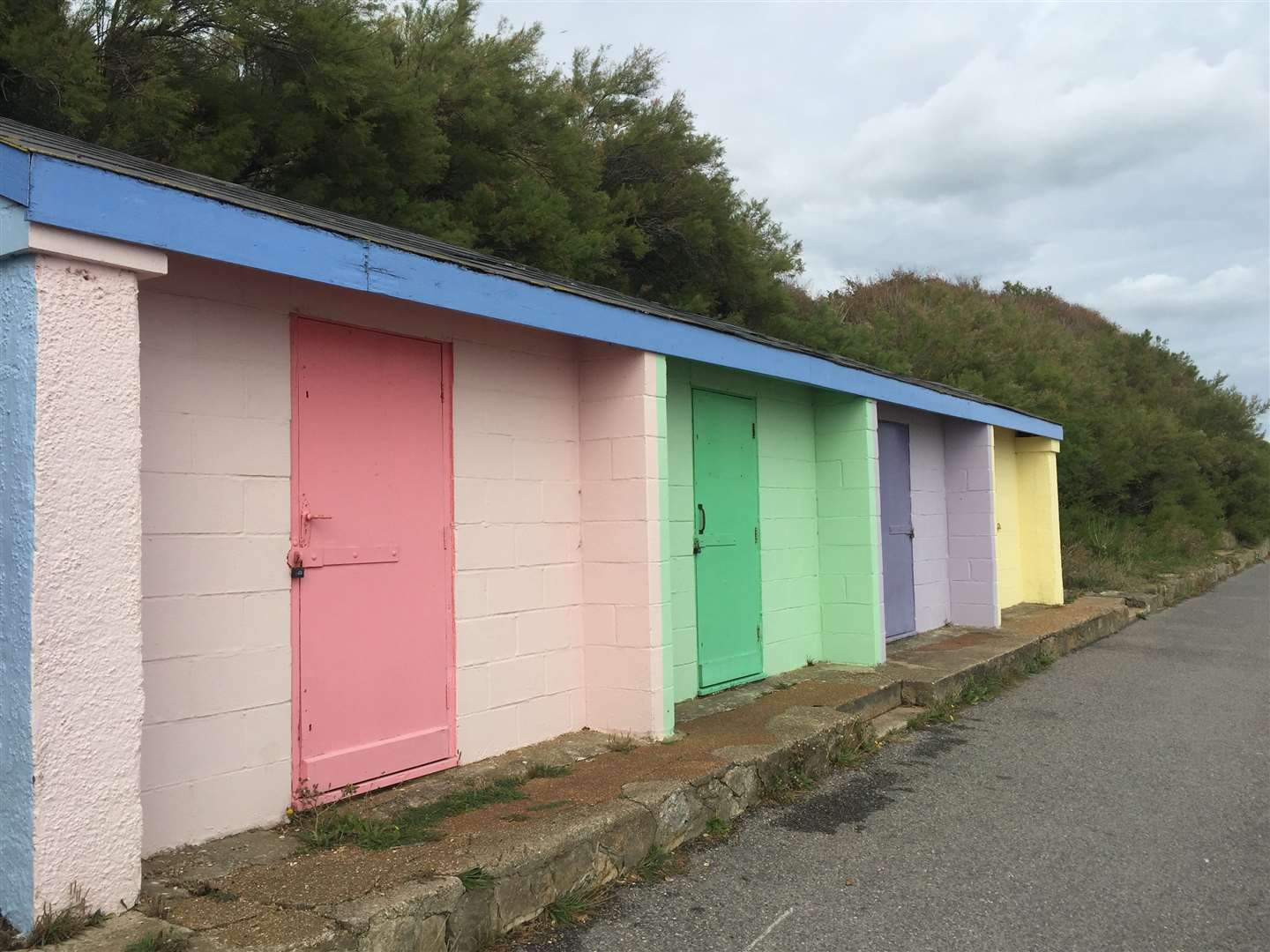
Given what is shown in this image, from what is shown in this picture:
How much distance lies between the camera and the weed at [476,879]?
3438mm

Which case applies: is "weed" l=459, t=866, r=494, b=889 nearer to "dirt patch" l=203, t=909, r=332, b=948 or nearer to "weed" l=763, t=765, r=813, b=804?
"dirt patch" l=203, t=909, r=332, b=948

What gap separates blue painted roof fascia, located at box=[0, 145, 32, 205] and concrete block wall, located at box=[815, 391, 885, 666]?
6265mm

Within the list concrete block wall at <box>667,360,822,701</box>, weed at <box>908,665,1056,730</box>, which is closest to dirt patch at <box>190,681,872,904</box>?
concrete block wall at <box>667,360,822,701</box>

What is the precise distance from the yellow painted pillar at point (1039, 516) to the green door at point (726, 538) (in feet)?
21.5

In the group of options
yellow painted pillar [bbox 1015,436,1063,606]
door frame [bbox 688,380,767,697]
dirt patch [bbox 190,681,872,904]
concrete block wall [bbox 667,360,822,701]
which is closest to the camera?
dirt patch [bbox 190,681,872,904]

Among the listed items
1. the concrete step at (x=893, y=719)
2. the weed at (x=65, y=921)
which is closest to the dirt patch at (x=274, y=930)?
the weed at (x=65, y=921)

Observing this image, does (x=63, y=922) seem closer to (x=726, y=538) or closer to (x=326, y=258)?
(x=326, y=258)

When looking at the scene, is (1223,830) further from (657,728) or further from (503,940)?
(503,940)

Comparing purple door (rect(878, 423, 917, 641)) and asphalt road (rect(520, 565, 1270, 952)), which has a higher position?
purple door (rect(878, 423, 917, 641))

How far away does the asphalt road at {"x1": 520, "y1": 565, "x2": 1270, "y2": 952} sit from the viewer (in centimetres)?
374

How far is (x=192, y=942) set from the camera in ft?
9.48

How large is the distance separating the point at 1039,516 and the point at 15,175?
1193 centimetres

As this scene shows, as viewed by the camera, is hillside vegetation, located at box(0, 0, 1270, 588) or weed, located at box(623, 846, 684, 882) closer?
weed, located at box(623, 846, 684, 882)

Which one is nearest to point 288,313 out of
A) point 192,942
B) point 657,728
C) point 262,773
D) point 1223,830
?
point 262,773
